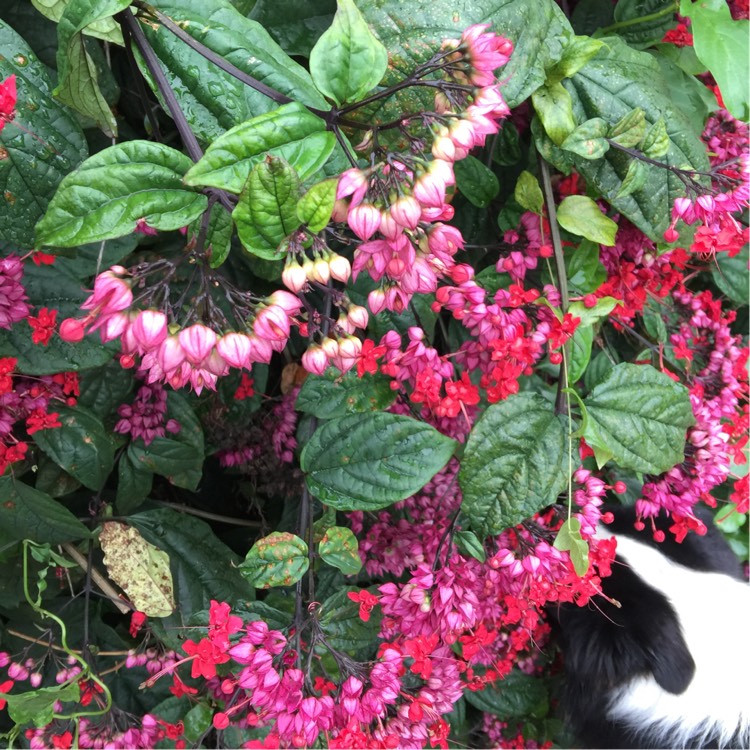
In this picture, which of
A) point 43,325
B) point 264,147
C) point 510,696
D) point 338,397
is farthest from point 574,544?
point 510,696

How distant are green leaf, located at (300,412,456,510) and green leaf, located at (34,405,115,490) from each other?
1.04 ft

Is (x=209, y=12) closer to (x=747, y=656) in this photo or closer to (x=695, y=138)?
(x=695, y=138)

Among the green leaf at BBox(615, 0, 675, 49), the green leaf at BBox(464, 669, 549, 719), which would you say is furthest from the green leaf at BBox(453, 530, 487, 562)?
the green leaf at BBox(464, 669, 549, 719)

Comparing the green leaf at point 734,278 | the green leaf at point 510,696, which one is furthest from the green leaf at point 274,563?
the green leaf at point 734,278

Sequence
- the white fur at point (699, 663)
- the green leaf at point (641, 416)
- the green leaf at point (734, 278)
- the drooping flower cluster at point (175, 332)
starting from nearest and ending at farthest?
the drooping flower cluster at point (175, 332) → the green leaf at point (641, 416) → the white fur at point (699, 663) → the green leaf at point (734, 278)

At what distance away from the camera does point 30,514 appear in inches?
37.8

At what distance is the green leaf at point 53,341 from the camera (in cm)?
86

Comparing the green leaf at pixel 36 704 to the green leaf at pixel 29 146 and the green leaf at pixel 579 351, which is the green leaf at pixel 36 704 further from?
the green leaf at pixel 579 351

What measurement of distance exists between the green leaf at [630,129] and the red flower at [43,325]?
30.0 inches

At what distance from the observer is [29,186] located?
0.63m

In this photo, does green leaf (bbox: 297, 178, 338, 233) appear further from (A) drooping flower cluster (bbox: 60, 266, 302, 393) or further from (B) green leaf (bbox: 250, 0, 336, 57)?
(B) green leaf (bbox: 250, 0, 336, 57)

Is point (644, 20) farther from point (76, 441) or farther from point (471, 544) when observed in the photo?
point (76, 441)

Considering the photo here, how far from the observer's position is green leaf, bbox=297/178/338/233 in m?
0.51

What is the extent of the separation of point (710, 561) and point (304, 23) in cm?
130
